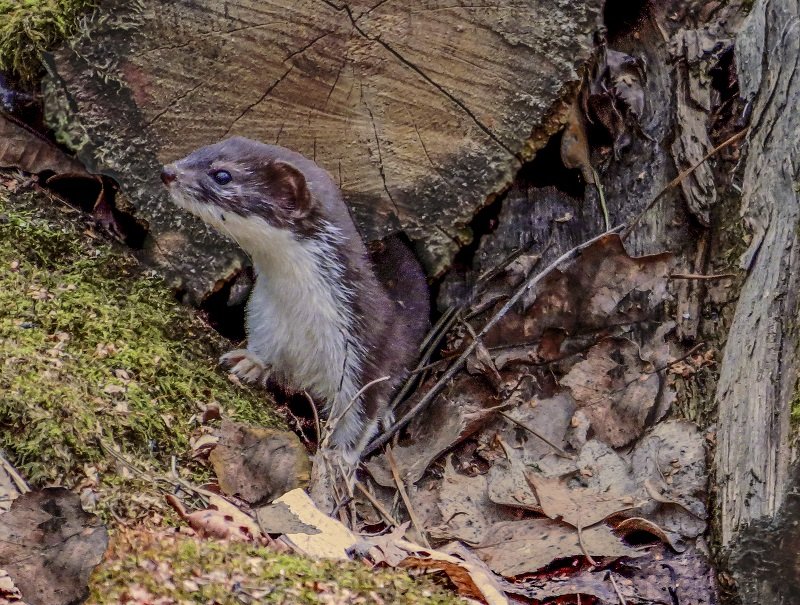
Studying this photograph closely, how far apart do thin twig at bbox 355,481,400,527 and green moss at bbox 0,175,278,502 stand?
0.43 m

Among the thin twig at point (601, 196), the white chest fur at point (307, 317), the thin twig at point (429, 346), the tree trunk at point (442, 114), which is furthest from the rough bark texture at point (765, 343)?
the white chest fur at point (307, 317)

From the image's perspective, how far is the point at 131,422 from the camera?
121 inches

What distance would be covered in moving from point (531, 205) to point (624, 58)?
0.76 meters

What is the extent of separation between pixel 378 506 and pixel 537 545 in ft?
2.37

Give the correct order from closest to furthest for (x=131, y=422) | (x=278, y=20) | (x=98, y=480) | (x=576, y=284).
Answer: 1. (x=98, y=480)
2. (x=131, y=422)
3. (x=278, y=20)
4. (x=576, y=284)

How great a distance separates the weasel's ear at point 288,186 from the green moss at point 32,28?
3.18 feet

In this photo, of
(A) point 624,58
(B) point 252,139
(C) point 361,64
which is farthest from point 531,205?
(B) point 252,139

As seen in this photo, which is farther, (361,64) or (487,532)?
(361,64)

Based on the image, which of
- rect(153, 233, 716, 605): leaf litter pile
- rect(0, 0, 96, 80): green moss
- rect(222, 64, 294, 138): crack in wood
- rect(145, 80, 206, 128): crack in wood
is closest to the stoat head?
rect(222, 64, 294, 138): crack in wood

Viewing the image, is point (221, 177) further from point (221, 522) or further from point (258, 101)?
point (221, 522)

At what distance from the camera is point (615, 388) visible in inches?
146

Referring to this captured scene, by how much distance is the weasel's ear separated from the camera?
3.71m

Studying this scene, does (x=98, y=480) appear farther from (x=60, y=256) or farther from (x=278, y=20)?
(x=278, y=20)

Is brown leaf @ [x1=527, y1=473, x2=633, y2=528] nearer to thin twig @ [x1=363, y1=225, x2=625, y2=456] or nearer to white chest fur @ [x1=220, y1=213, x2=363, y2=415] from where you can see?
thin twig @ [x1=363, y1=225, x2=625, y2=456]
